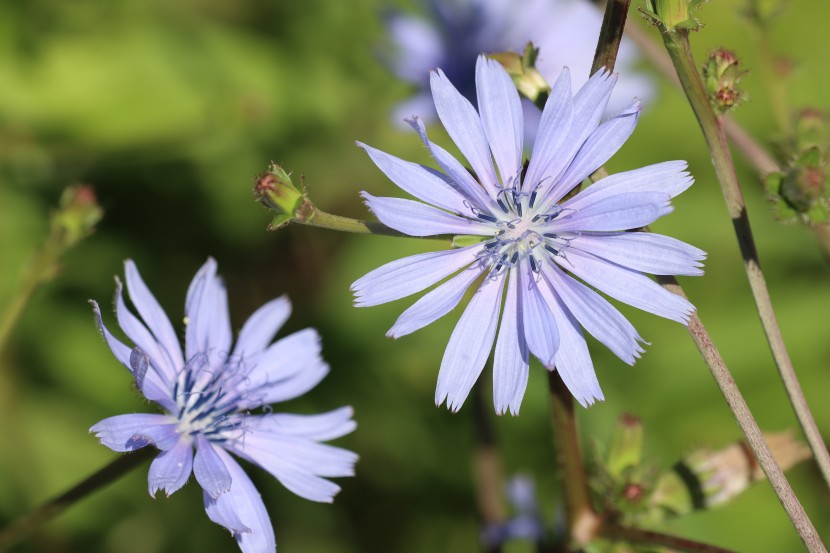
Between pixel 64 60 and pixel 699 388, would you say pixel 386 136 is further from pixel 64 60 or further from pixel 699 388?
pixel 699 388

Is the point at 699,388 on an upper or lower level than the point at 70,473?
lower

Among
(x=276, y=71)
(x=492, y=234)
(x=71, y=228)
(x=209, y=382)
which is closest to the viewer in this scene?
(x=492, y=234)

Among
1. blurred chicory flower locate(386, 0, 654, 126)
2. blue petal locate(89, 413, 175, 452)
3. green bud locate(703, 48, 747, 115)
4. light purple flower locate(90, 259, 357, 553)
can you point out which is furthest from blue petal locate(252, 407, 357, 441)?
blurred chicory flower locate(386, 0, 654, 126)

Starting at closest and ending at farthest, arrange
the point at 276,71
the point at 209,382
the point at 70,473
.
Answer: the point at 209,382, the point at 70,473, the point at 276,71

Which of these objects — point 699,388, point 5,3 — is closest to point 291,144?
point 5,3

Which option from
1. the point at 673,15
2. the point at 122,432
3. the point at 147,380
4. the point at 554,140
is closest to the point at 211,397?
the point at 147,380

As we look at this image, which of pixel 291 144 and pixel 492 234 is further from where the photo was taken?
pixel 291 144

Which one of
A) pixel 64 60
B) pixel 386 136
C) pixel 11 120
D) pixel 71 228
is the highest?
pixel 64 60
